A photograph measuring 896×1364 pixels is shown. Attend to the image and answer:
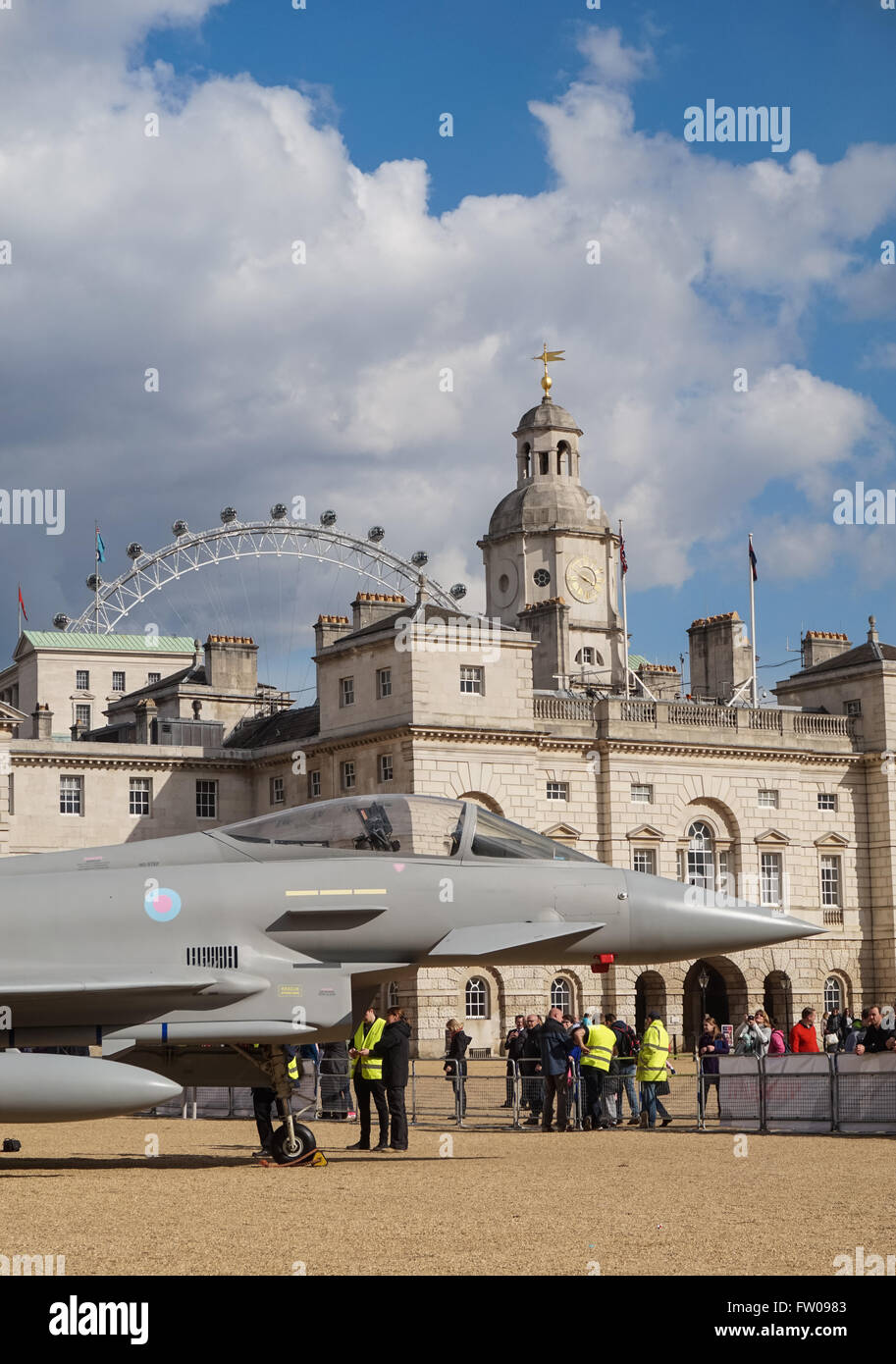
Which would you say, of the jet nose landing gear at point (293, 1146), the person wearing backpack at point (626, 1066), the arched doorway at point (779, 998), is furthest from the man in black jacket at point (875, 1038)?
the arched doorway at point (779, 998)

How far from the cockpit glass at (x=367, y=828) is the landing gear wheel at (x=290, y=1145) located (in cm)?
302

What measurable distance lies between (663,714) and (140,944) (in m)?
56.9

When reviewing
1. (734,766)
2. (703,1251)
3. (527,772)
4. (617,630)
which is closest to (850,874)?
(734,766)

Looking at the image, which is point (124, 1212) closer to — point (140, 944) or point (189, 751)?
point (140, 944)

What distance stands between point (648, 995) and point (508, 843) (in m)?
53.4

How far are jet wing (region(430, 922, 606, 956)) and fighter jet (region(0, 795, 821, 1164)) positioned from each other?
20mm

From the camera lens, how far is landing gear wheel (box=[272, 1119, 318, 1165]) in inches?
768

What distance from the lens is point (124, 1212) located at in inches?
593

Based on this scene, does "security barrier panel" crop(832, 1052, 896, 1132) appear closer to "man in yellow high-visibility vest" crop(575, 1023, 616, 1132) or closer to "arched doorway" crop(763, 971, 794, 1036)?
"man in yellow high-visibility vest" crop(575, 1023, 616, 1132)

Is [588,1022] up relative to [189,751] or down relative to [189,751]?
down

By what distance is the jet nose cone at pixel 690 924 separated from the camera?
64.0 feet


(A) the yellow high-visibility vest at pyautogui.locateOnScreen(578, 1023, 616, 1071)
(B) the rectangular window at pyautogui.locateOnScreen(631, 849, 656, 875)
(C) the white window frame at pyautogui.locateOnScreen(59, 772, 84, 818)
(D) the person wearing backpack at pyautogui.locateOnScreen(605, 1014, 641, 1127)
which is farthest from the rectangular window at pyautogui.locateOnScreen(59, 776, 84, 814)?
(A) the yellow high-visibility vest at pyautogui.locateOnScreen(578, 1023, 616, 1071)

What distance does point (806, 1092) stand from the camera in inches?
1064

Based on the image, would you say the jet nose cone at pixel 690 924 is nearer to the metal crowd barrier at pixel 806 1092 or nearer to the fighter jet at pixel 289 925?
the fighter jet at pixel 289 925
